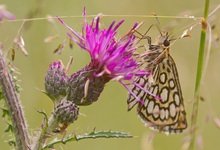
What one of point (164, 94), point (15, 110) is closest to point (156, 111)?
point (164, 94)

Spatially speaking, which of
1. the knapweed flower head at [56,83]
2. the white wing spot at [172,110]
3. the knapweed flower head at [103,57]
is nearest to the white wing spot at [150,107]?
the white wing spot at [172,110]

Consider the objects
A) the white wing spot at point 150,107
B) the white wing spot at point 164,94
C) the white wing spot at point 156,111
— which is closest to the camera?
the white wing spot at point 156,111

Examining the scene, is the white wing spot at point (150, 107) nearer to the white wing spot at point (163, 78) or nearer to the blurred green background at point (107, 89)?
the white wing spot at point (163, 78)

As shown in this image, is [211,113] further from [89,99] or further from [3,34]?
[3,34]

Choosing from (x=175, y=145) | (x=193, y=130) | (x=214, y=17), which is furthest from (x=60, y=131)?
(x=175, y=145)

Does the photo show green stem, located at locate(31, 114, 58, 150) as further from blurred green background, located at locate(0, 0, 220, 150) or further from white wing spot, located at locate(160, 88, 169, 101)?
blurred green background, located at locate(0, 0, 220, 150)

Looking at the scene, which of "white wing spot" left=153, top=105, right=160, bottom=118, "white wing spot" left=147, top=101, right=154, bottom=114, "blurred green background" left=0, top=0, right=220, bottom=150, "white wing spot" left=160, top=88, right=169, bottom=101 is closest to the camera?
"white wing spot" left=153, top=105, right=160, bottom=118

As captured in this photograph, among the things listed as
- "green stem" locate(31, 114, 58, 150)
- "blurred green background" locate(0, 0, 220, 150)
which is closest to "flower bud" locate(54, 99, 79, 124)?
"green stem" locate(31, 114, 58, 150)
